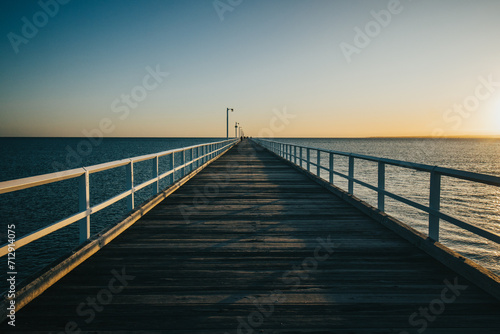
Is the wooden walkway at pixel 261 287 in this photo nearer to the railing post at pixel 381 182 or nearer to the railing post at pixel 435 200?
the railing post at pixel 435 200

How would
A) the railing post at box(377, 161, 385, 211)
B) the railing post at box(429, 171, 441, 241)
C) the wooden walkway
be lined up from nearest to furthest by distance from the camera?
the wooden walkway → the railing post at box(429, 171, 441, 241) → the railing post at box(377, 161, 385, 211)

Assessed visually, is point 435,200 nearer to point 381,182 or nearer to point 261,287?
point 381,182

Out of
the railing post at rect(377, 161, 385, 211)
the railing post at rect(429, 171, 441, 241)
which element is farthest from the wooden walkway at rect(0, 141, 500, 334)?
the railing post at rect(377, 161, 385, 211)

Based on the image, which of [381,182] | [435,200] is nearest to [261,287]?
[435,200]

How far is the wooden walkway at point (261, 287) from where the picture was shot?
2.65m

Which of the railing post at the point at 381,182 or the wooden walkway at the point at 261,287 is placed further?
the railing post at the point at 381,182

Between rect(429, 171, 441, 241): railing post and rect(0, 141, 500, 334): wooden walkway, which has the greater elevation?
rect(429, 171, 441, 241): railing post

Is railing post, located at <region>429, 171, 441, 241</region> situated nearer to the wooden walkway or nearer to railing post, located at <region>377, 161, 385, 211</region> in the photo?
the wooden walkway

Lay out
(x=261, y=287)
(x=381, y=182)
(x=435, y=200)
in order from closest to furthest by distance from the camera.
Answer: (x=261, y=287), (x=435, y=200), (x=381, y=182)

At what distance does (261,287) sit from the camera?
326 cm

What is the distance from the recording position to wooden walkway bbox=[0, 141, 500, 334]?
2.65m

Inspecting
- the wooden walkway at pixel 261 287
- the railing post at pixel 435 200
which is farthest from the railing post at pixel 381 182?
the railing post at pixel 435 200

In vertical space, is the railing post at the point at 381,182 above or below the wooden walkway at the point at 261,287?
above

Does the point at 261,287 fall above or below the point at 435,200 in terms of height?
below
